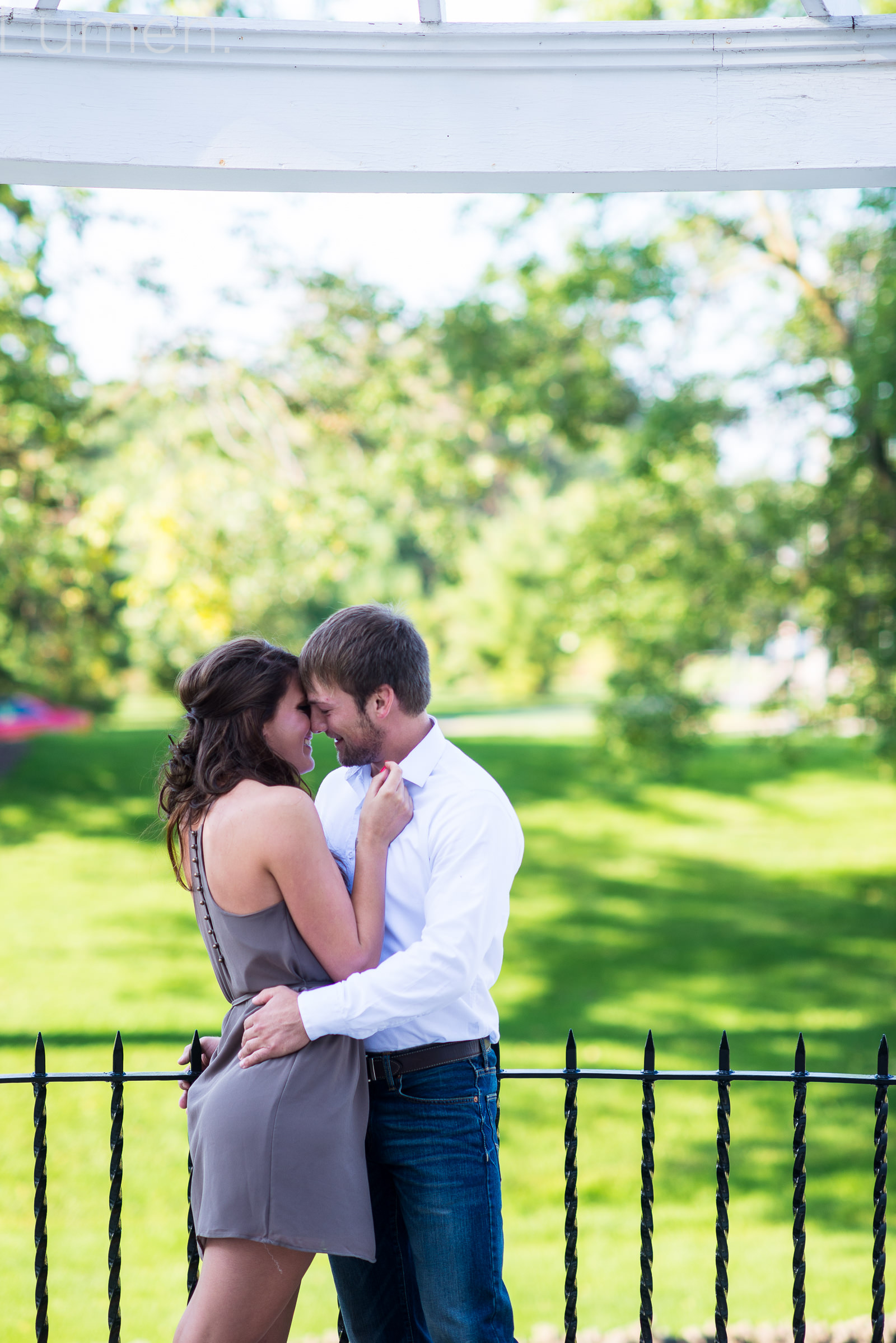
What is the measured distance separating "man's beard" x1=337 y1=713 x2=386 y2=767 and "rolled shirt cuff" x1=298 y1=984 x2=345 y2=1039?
46cm

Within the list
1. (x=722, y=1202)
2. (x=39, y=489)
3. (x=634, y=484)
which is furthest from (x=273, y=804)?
(x=634, y=484)

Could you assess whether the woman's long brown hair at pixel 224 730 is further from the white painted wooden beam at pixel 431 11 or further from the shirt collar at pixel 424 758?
the white painted wooden beam at pixel 431 11

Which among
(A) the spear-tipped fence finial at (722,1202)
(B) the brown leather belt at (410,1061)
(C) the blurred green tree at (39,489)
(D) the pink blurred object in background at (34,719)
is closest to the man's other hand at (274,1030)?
(B) the brown leather belt at (410,1061)

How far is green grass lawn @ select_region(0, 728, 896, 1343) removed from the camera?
5.47 m

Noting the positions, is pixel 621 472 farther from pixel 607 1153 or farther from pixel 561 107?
pixel 561 107

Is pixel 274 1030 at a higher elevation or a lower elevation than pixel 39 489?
lower

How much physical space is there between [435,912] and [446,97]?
1.57 metres

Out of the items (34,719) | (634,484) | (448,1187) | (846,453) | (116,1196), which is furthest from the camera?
(34,719)

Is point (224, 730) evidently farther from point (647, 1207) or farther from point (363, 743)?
point (647, 1207)

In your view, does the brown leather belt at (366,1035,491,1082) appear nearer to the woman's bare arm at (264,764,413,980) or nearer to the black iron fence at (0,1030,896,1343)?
the woman's bare arm at (264,764,413,980)

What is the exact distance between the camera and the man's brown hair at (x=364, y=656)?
7.05ft

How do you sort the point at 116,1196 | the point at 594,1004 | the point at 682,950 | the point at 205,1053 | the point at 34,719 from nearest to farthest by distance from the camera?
the point at 205,1053 < the point at 116,1196 < the point at 594,1004 < the point at 682,950 < the point at 34,719

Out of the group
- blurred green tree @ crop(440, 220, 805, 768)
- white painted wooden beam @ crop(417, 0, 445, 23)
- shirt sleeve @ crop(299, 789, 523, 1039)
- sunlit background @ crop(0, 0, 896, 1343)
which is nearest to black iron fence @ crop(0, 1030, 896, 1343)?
shirt sleeve @ crop(299, 789, 523, 1039)

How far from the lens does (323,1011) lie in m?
1.95
